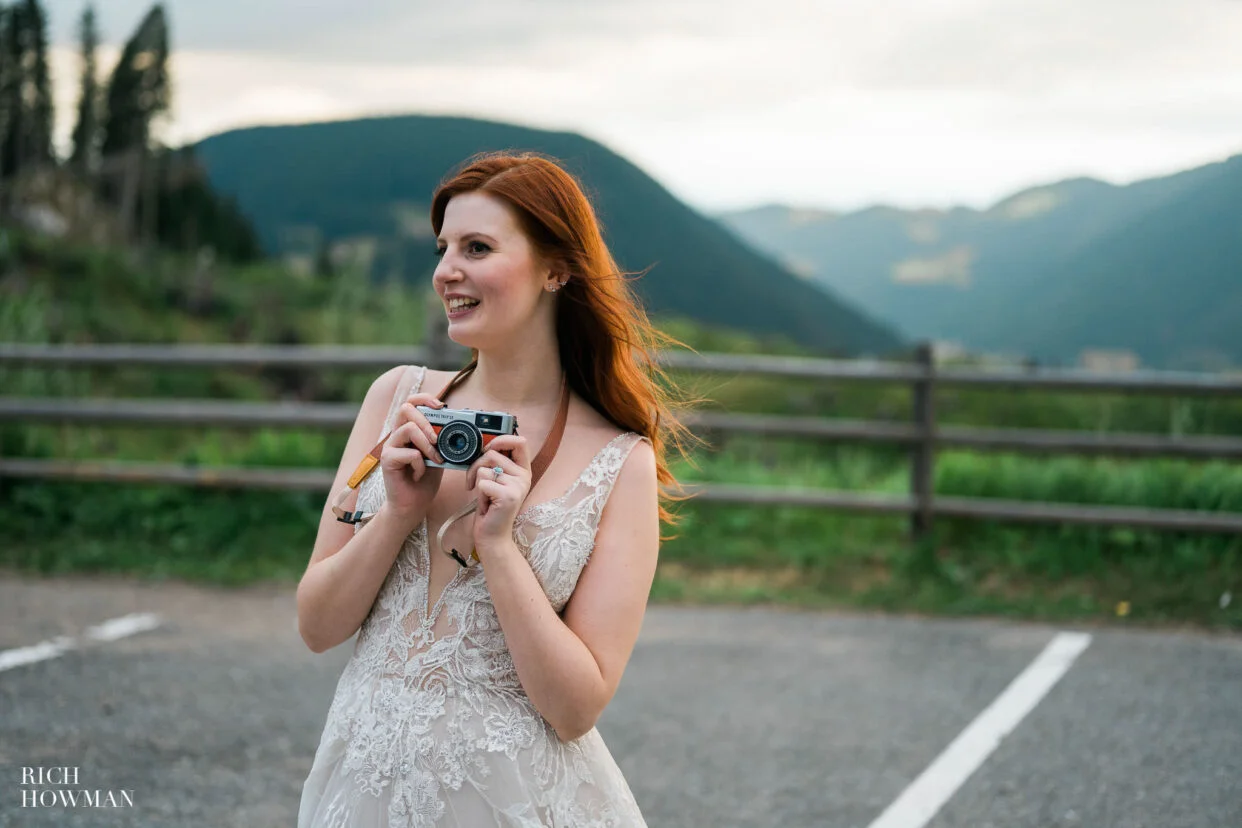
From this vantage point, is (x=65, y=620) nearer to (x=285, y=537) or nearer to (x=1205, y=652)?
(x=285, y=537)

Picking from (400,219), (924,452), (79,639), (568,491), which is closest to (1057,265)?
(924,452)

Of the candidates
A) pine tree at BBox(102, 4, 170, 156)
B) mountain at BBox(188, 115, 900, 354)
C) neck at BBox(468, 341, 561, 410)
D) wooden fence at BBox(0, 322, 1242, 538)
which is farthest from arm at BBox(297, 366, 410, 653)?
pine tree at BBox(102, 4, 170, 156)

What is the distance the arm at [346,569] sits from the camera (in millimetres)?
1827

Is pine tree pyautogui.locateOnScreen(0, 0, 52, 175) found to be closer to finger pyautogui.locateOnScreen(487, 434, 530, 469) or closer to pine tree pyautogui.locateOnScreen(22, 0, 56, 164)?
pine tree pyautogui.locateOnScreen(22, 0, 56, 164)

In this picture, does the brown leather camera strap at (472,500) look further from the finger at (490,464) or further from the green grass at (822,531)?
the green grass at (822,531)

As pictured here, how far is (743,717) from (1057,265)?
10.8 meters

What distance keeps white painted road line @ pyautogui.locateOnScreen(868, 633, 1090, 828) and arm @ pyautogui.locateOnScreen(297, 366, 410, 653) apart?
7.39 ft

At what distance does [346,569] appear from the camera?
186cm

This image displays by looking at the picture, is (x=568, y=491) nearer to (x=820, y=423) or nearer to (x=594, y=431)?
(x=594, y=431)

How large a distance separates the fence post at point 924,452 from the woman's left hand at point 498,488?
5567mm

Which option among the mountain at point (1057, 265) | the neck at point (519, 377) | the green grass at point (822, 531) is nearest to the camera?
the neck at point (519, 377)

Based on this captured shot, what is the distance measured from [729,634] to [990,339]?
6.71 meters

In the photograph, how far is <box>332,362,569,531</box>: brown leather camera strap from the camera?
1896 mm

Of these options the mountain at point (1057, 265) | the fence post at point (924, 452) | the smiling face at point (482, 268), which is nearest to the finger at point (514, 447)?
the smiling face at point (482, 268)
